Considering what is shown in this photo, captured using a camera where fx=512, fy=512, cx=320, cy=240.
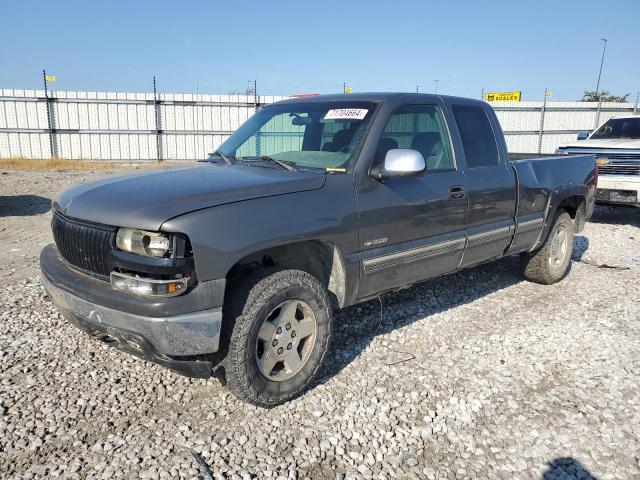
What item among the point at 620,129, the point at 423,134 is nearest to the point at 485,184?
the point at 423,134

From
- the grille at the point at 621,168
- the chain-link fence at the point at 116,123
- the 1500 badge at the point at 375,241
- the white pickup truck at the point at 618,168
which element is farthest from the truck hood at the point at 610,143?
the chain-link fence at the point at 116,123

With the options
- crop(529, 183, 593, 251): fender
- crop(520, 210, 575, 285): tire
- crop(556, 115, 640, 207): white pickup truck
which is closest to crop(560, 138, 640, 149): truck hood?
crop(556, 115, 640, 207): white pickup truck

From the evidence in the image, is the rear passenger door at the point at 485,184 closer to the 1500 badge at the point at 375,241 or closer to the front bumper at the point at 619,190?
the 1500 badge at the point at 375,241

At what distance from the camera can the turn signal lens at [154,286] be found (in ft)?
8.76

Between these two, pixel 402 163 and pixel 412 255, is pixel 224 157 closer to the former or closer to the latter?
pixel 402 163

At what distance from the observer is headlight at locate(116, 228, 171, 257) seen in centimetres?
268

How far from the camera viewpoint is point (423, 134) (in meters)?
4.16

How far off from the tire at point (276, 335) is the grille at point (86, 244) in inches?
29.7

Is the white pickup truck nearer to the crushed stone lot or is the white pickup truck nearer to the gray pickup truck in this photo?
the crushed stone lot

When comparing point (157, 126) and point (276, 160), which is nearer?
point (276, 160)

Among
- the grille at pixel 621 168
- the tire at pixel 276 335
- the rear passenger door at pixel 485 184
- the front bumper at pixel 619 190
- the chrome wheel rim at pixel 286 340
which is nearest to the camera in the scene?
the tire at pixel 276 335

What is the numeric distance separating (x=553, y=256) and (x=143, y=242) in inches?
187

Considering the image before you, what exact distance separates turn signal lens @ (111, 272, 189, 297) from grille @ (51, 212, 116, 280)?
0.21 metres

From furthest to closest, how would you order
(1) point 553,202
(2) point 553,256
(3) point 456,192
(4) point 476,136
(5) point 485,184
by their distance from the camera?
(2) point 553,256, (1) point 553,202, (4) point 476,136, (5) point 485,184, (3) point 456,192
